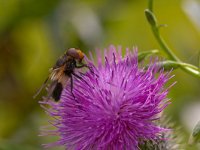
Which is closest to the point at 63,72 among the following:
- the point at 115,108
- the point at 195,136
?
the point at 115,108

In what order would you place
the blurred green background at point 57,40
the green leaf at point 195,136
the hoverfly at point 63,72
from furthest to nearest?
the blurred green background at point 57,40 < the hoverfly at point 63,72 < the green leaf at point 195,136

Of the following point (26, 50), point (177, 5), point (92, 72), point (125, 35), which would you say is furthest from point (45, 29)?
point (92, 72)

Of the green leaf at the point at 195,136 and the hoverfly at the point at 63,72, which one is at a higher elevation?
the hoverfly at the point at 63,72

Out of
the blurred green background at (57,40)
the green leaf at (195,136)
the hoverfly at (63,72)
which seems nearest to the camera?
the green leaf at (195,136)

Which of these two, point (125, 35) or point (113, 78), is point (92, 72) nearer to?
point (113, 78)

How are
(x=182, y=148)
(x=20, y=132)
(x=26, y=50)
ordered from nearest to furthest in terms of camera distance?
(x=182, y=148), (x=20, y=132), (x=26, y=50)

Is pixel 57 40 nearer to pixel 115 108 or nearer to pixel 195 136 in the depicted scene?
pixel 115 108

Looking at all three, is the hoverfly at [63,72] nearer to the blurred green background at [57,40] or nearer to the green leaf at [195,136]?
the green leaf at [195,136]

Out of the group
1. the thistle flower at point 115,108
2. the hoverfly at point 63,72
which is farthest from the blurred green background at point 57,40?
the thistle flower at point 115,108
